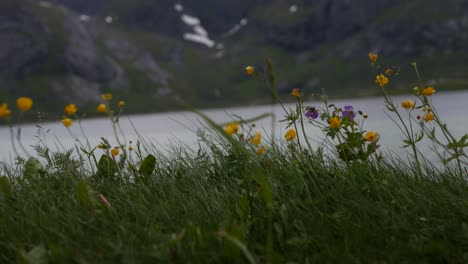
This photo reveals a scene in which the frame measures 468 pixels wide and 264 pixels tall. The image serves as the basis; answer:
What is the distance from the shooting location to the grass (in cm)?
251

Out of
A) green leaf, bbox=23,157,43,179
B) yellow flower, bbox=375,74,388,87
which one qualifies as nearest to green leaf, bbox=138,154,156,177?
green leaf, bbox=23,157,43,179

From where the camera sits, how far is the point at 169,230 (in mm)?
2955

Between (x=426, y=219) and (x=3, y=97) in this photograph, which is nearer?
(x=426, y=219)

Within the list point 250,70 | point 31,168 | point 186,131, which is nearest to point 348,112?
point 250,70

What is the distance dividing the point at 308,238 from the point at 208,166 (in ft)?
6.59

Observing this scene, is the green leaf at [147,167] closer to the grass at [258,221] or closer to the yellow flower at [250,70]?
the grass at [258,221]

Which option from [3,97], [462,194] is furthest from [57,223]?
[3,97]

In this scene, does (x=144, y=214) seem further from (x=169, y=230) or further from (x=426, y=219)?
(x=426, y=219)

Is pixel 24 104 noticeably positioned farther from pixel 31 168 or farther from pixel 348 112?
pixel 348 112

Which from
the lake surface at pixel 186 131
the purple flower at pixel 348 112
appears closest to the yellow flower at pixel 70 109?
the lake surface at pixel 186 131

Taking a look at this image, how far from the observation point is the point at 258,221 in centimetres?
294

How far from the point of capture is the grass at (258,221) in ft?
8.23

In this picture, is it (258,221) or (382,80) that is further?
(382,80)

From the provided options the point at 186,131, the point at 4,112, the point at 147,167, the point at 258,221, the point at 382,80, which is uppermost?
the point at 382,80
